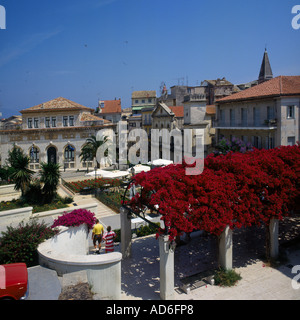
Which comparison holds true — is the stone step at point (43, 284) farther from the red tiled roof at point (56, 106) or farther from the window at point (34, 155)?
the red tiled roof at point (56, 106)

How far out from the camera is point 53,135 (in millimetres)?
41688

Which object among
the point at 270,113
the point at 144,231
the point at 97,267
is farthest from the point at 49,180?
the point at 270,113

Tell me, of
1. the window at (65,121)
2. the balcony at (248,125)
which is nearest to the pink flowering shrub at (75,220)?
the balcony at (248,125)

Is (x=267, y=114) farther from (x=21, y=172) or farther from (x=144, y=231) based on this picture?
(x=21, y=172)

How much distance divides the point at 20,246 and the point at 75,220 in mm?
2465

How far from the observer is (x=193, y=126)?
140 ft

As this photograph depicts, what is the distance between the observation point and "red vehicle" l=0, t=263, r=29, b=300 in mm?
7605

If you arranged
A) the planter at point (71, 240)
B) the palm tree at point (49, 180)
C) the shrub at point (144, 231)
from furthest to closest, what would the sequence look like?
the palm tree at point (49, 180), the shrub at point (144, 231), the planter at point (71, 240)

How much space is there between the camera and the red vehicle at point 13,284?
7.61 meters

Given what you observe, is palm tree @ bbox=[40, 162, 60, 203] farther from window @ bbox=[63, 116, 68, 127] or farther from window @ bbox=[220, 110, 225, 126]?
window @ bbox=[220, 110, 225, 126]

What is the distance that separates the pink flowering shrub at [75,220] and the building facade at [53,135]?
29.5 m

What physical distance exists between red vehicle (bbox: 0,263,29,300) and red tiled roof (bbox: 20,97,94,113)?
117ft
